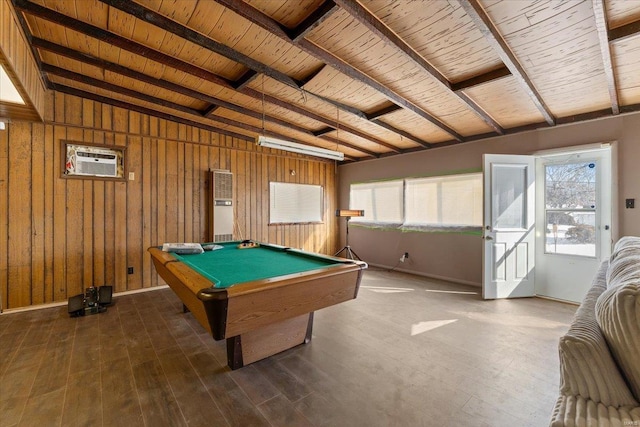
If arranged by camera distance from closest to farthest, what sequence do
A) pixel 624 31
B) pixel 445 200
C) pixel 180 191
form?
pixel 624 31 → pixel 180 191 → pixel 445 200

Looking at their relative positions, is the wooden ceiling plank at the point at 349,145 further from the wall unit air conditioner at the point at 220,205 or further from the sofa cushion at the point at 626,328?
the sofa cushion at the point at 626,328

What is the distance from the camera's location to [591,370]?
0.87 meters

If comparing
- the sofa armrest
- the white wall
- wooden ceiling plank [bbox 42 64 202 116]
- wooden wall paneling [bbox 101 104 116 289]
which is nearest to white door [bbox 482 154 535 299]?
the white wall

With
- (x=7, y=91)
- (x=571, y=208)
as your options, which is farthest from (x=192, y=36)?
(x=571, y=208)

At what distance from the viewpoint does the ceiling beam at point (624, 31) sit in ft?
6.47

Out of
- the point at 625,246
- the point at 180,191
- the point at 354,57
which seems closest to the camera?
the point at 625,246

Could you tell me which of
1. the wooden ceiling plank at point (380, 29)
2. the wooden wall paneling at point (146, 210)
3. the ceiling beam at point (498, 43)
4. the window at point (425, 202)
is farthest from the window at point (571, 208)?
the wooden wall paneling at point (146, 210)

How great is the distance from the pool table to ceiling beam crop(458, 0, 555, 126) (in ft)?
6.45

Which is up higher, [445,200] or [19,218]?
[445,200]

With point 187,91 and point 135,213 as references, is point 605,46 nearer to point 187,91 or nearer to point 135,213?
point 187,91

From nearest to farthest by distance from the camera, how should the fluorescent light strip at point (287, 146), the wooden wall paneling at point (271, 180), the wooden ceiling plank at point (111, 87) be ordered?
the fluorescent light strip at point (287, 146), the wooden ceiling plank at point (111, 87), the wooden wall paneling at point (271, 180)

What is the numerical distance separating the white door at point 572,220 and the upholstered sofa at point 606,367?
3.61 meters

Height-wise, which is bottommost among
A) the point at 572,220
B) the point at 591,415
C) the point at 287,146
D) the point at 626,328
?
the point at 591,415

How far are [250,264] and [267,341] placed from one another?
0.68 m
